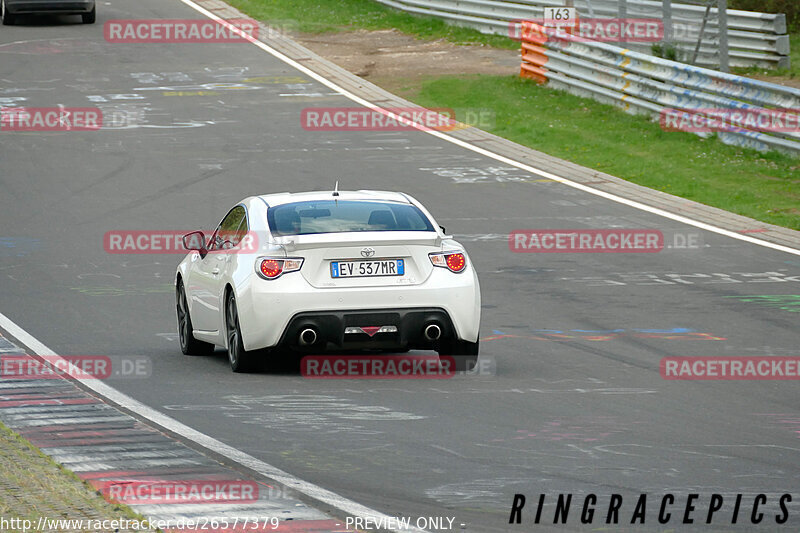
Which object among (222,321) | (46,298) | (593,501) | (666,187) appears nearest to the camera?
(593,501)

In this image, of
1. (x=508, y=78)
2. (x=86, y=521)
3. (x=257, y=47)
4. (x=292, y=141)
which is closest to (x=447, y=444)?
(x=86, y=521)

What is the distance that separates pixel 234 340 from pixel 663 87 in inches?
655

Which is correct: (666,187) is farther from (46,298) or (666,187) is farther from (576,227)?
(46,298)

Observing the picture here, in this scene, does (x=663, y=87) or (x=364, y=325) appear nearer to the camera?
(x=364, y=325)

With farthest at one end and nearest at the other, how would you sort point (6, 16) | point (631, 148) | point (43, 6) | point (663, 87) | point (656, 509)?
point (6, 16) < point (43, 6) < point (663, 87) < point (631, 148) < point (656, 509)

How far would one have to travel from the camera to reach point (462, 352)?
10711mm

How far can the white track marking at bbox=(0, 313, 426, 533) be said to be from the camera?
249 inches

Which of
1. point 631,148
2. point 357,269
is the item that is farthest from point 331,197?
point 631,148

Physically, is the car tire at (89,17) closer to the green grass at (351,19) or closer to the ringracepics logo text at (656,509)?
the green grass at (351,19)

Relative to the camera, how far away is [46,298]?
14859 millimetres

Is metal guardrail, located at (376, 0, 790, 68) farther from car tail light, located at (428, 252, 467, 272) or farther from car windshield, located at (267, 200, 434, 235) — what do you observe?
car tail light, located at (428, 252, 467, 272)

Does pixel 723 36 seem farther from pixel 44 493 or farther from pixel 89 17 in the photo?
pixel 44 493

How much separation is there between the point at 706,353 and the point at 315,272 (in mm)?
3472

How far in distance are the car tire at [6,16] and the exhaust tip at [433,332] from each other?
3002 centimetres
